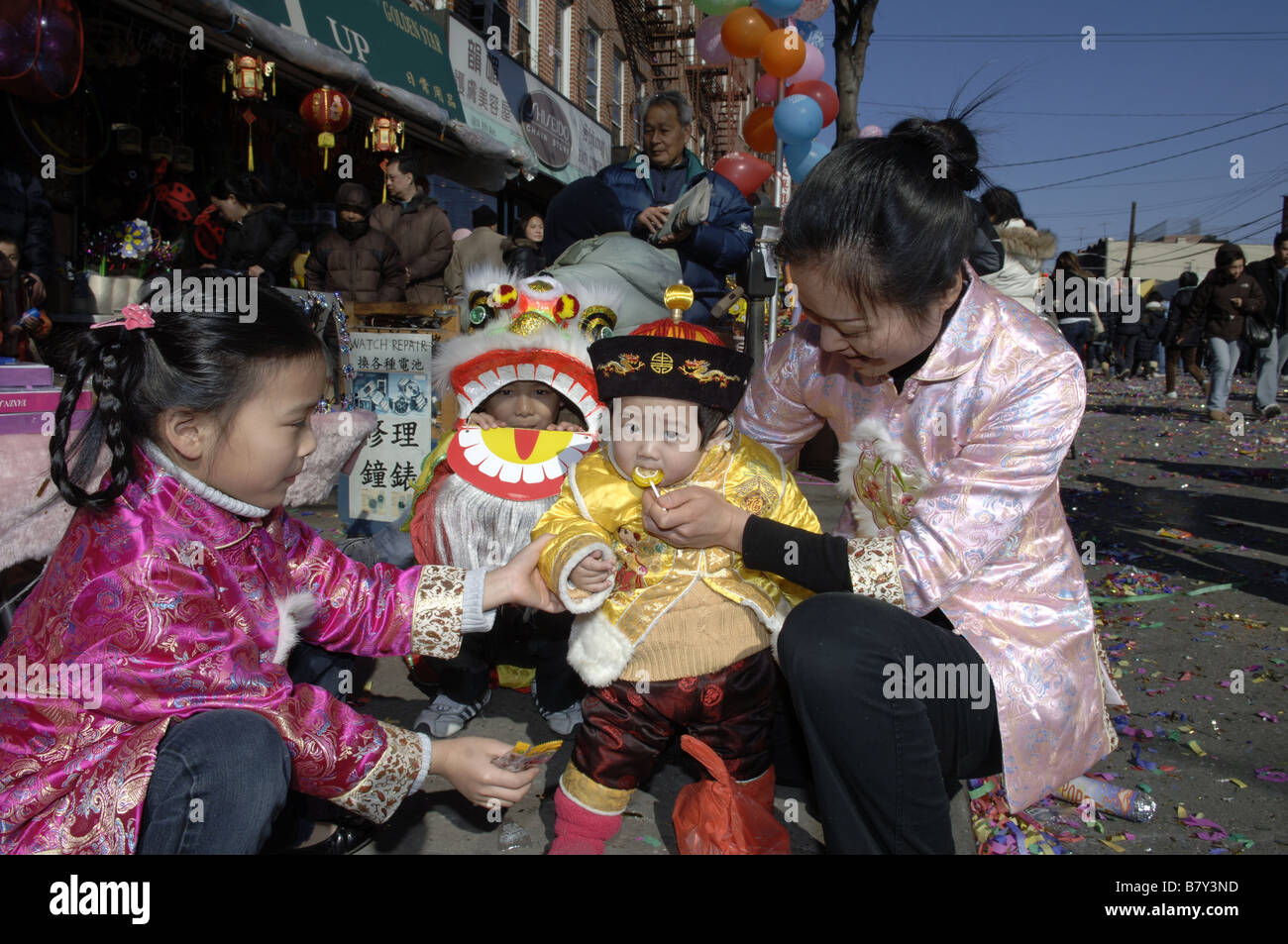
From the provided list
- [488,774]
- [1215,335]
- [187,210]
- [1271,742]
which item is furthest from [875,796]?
[1215,335]

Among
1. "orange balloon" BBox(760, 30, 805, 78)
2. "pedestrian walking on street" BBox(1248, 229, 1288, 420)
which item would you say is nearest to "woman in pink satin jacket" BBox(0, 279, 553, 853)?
"orange balloon" BBox(760, 30, 805, 78)

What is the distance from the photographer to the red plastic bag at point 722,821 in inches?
74.9

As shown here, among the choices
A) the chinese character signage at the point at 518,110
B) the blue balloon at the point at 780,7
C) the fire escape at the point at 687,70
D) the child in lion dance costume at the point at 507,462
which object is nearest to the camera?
the child in lion dance costume at the point at 507,462

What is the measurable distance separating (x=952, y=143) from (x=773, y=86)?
22.6 ft

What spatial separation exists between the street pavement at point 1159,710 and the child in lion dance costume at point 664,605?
0.23m

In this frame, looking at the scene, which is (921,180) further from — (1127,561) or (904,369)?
(1127,561)

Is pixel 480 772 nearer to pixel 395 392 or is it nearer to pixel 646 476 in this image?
pixel 646 476

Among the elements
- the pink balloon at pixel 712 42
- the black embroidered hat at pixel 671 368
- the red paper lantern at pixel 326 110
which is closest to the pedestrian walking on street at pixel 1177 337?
the pink balloon at pixel 712 42

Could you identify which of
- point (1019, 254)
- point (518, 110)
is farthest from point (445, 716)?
point (518, 110)

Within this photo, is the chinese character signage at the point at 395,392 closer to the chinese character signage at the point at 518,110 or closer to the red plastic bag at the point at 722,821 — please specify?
the red plastic bag at the point at 722,821

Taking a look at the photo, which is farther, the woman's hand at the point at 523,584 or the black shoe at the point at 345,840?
the woman's hand at the point at 523,584

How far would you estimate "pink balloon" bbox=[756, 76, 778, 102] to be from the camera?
7.95 meters

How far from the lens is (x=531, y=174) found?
12703 millimetres

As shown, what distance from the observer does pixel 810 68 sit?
332 inches
